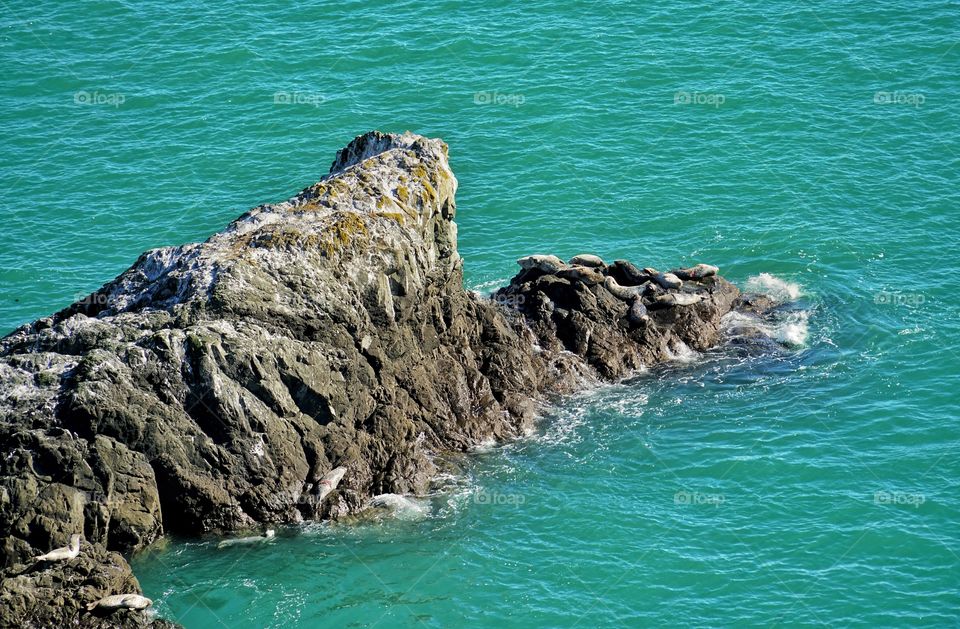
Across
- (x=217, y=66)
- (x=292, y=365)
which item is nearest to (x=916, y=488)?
(x=292, y=365)

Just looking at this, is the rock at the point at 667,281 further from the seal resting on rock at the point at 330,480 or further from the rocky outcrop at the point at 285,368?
the seal resting on rock at the point at 330,480

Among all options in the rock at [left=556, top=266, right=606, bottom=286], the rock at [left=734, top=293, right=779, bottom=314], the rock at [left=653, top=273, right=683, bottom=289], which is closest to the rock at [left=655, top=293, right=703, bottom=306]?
the rock at [left=653, top=273, right=683, bottom=289]

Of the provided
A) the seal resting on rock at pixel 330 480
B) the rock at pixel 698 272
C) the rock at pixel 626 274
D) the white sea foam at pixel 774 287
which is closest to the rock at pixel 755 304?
the white sea foam at pixel 774 287

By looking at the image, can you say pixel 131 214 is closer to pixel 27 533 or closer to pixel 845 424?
pixel 27 533

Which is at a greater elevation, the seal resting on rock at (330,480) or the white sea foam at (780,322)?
the white sea foam at (780,322)

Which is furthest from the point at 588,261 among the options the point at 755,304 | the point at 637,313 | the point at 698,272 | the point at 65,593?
the point at 65,593

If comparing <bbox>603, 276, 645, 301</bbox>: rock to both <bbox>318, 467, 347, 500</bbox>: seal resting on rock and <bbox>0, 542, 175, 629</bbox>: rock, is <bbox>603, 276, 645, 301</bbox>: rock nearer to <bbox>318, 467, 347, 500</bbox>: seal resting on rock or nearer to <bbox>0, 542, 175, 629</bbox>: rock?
<bbox>318, 467, 347, 500</bbox>: seal resting on rock

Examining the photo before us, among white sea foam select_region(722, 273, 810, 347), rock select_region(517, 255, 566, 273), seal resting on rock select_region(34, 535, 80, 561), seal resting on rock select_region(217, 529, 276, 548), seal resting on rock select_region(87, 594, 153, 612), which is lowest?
seal resting on rock select_region(217, 529, 276, 548)

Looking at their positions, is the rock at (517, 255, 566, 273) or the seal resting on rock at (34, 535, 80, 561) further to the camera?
the rock at (517, 255, 566, 273)
